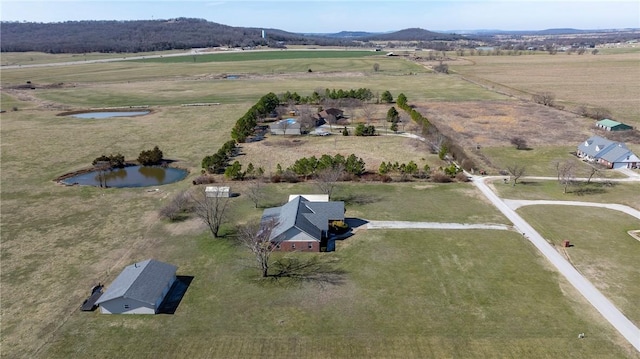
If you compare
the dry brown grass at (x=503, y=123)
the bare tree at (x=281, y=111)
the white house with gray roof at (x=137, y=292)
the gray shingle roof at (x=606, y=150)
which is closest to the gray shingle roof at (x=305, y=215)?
the white house with gray roof at (x=137, y=292)

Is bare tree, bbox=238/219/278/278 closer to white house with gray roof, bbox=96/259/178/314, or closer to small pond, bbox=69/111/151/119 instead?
white house with gray roof, bbox=96/259/178/314

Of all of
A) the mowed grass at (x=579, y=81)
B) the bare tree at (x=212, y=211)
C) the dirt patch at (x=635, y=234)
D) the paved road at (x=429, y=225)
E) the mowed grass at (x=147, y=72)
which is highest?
the mowed grass at (x=147, y=72)

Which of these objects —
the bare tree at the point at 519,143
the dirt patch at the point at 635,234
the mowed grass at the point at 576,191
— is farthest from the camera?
the bare tree at the point at 519,143

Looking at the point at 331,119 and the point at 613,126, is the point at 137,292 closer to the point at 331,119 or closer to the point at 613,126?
the point at 331,119

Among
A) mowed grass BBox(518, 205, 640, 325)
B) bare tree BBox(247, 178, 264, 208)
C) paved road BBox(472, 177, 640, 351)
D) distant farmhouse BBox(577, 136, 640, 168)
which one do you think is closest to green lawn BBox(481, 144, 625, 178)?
distant farmhouse BBox(577, 136, 640, 168)

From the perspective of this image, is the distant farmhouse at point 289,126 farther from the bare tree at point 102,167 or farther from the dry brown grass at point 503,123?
the bare tree at point 102,167

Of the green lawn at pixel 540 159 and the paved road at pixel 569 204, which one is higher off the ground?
the green lawn at pixel 540 159

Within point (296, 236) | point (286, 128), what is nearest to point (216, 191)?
point (296, 236)
